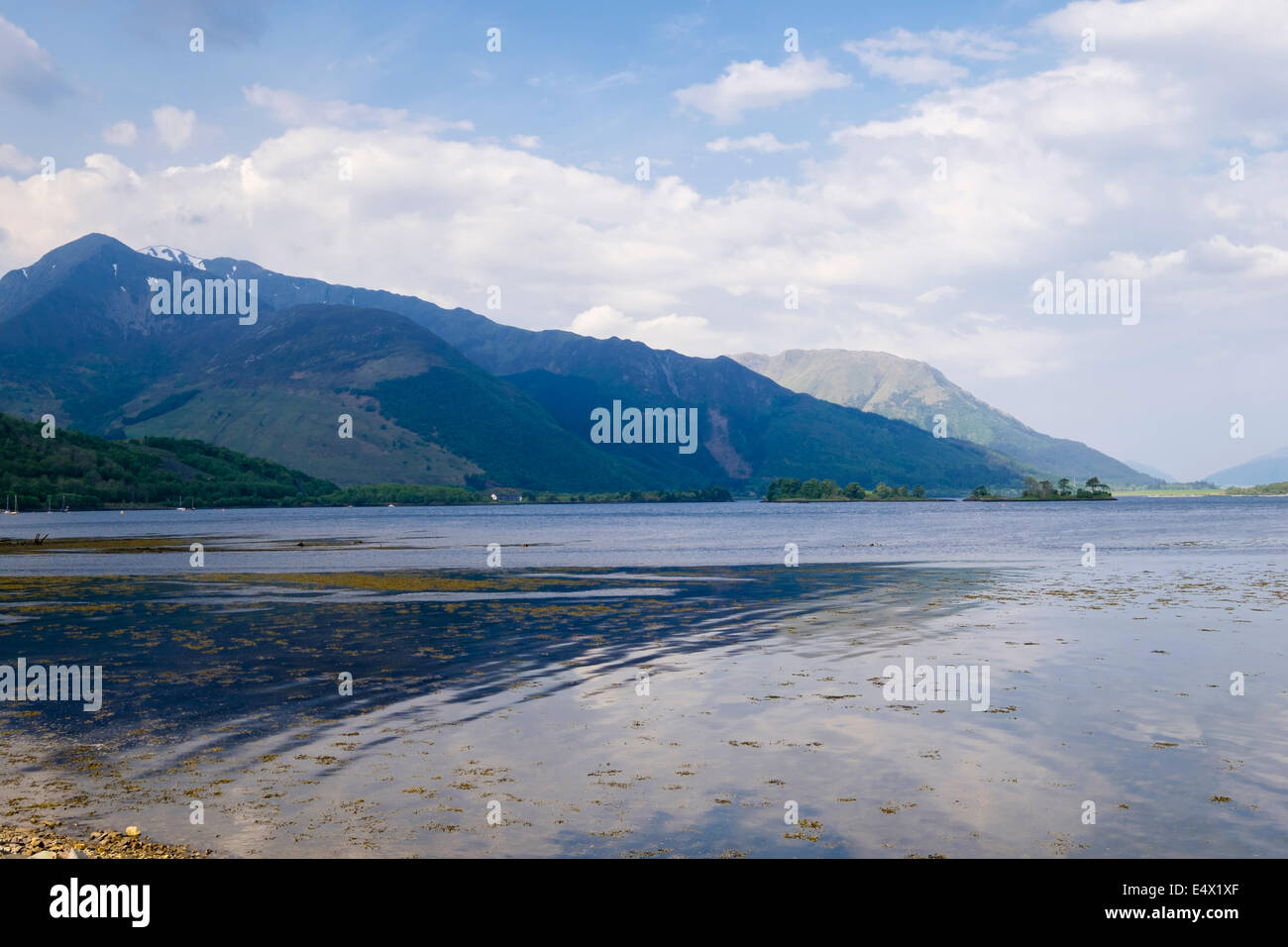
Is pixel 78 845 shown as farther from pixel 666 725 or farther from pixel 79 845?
pixel 666 725

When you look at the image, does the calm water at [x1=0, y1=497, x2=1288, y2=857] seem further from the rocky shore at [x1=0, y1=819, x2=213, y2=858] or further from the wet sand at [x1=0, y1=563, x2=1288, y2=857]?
the rocky shore at [x1=0, y1=819, x2=213, y2=858]

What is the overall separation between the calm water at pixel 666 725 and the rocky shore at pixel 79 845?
52 centimetres

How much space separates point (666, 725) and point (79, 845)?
14.5 meters

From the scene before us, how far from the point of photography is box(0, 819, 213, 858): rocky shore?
652 inches

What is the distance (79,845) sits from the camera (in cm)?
1722

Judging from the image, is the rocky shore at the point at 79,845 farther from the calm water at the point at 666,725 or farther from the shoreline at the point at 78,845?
the calm water at the point at 666,725

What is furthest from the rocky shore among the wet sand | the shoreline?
the wet sand

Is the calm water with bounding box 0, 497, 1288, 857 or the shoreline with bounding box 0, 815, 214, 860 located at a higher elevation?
the shoreline with bounding box 0, 815, 214, 860

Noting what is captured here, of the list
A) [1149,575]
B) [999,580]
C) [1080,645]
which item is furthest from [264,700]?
[1149,575]

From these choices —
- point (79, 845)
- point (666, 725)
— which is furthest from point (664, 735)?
point (79, 845)

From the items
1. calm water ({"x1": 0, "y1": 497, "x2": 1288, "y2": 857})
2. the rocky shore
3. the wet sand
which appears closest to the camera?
the rocky shore

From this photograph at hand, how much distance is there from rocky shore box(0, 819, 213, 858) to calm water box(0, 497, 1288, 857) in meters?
0.52

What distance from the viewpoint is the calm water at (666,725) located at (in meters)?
18.5
